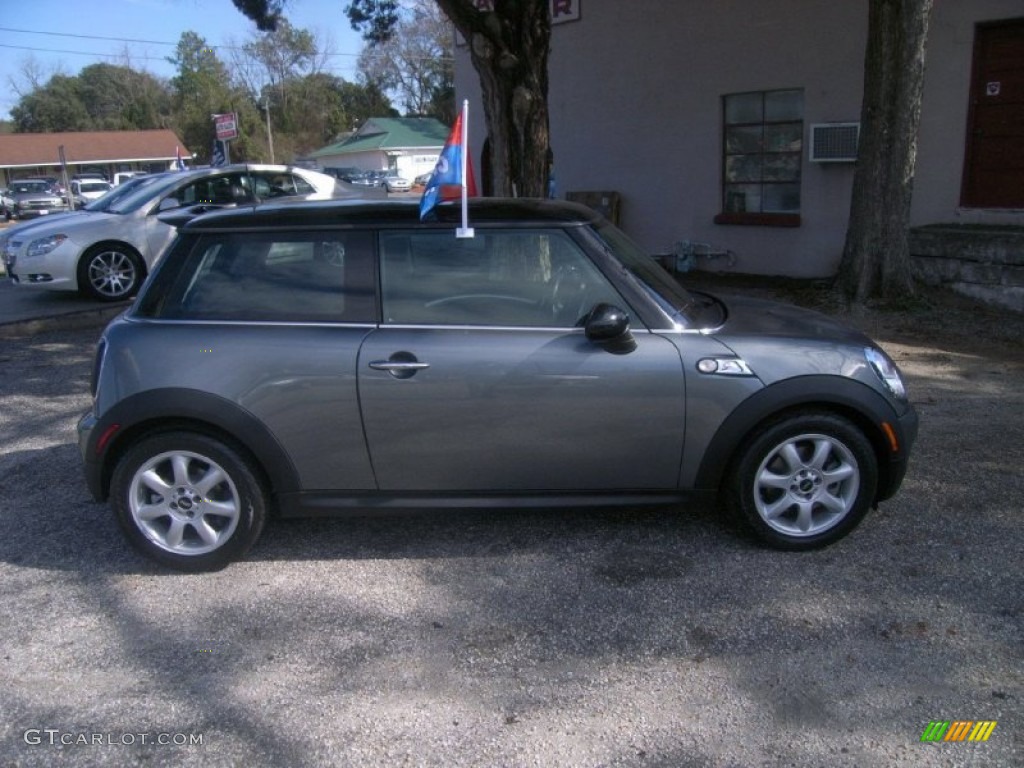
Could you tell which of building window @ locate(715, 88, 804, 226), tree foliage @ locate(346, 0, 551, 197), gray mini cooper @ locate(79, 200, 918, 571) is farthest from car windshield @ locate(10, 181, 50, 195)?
gray mini cooper @ locate(79, 200, 918, 571)

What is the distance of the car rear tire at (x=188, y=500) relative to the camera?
12.5 ft

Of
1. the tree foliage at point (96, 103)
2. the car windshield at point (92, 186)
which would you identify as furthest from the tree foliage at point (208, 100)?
the car windshield at point (92, 186)

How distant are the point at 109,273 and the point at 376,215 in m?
7.99

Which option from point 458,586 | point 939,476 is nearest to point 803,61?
point 939,476

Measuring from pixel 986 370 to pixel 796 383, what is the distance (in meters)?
4.26

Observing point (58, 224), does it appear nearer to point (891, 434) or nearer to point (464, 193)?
point (464, 193)

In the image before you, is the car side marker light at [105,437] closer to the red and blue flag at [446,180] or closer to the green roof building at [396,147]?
the red and blue flag at [446,180]

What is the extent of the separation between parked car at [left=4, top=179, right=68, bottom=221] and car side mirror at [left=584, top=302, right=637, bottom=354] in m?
37.6

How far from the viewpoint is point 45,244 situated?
34.1ft

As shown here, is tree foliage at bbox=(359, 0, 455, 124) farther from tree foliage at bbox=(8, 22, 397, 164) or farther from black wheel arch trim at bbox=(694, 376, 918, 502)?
black wheel arch trim at bbox=(694, 376, 918, 502)

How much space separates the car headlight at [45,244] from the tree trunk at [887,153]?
9.02m

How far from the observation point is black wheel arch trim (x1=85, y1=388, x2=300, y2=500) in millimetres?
3740

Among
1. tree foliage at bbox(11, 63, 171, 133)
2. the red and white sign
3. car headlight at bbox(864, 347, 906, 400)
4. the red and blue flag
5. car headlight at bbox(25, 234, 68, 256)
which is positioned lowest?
car headlight at bbox(864, 347, 906, 400)

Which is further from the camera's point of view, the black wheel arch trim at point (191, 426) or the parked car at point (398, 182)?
the parked car at point (398, 182)
